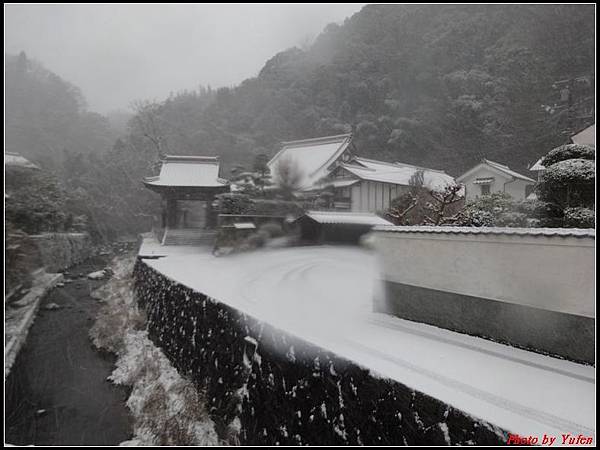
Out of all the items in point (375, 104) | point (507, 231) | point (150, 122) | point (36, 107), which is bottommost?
point (507, 231)

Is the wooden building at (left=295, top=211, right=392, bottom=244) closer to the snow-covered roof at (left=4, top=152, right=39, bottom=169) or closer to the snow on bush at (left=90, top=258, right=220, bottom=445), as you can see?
the snow on bush at (left=90, top=258, right=220, bottom=445)

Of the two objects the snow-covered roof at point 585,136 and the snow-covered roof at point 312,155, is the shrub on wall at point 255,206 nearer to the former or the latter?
the snow-covered roof at point 312,155

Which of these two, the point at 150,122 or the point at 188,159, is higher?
the point at 150,122

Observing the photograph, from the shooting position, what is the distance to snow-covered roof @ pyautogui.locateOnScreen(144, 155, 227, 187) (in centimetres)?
1598

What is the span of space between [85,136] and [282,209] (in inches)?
645

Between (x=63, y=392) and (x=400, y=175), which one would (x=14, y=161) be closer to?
(x=63, y=392)

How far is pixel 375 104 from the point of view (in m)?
15.9

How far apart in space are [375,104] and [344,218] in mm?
6849

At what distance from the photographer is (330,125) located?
1791 cm

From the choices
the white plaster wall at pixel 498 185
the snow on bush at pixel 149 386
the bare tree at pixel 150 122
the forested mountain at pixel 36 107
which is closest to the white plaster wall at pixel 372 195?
the white plaster wall at pixel 498 185

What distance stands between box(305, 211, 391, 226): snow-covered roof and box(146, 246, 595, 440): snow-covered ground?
169 inches

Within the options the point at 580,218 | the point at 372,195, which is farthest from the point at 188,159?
the point at 580,218

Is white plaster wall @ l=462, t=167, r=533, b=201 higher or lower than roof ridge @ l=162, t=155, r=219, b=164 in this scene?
lower

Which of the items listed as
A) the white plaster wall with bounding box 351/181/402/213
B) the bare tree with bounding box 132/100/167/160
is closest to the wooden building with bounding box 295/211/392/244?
the white plaster wall with bounding box 351/181/402/213
